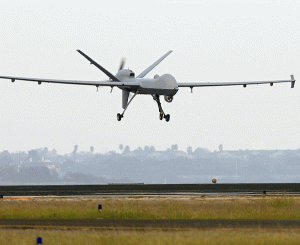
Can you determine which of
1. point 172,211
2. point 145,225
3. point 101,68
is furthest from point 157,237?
point 101,68

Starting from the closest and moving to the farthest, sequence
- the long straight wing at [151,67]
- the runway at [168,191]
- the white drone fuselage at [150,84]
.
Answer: the white drone fuselage at [150,84] < the long straight wing at [151,67] < the runway at [168,191]

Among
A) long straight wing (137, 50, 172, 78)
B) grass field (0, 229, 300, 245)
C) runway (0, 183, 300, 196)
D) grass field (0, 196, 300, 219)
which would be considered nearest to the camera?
grass field (0, 229, 300, 245)

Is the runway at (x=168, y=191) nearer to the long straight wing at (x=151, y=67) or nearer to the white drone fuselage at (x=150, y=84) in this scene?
the white drone fuselage at (x=150, y=84)

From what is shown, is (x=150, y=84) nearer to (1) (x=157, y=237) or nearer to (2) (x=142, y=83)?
(2) (x=142, y=83)

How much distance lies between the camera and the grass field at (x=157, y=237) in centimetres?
2291

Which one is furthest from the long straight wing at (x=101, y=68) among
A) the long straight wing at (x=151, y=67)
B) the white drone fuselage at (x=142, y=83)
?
the long straight wing at (x=151, y=67)

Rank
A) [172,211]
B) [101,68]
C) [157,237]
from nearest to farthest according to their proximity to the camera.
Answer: [157,237] → [172,211] → [101,68]

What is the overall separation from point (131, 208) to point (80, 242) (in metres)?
17.6

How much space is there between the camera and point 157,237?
24031 millimetres

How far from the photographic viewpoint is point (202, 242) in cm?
2277

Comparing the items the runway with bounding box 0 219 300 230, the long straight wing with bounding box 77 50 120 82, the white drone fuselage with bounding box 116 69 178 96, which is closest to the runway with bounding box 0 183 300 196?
the white drone fuselage with bounding box 116 69 178 96

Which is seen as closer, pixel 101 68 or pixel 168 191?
pixel 101 68

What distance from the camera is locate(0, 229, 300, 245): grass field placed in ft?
75.2

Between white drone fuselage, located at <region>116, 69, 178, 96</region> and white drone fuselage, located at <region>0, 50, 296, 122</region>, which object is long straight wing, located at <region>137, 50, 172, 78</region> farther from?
white drone fuselage, located at <region>116, 69, 178, 96</region>
